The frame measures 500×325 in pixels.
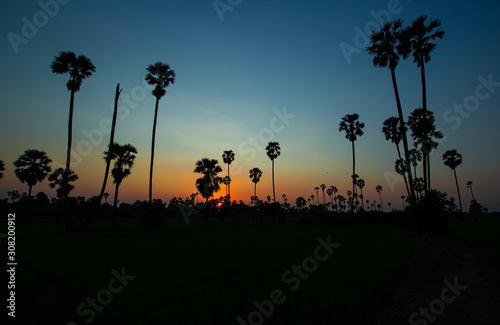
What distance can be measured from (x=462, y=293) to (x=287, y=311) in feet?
18.1

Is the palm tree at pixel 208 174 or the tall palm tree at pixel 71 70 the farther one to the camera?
the palm tree at pixel 208 174

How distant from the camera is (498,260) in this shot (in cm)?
1191

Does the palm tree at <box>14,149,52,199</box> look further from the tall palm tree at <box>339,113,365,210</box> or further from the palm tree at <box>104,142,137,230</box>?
the tall palm tree at <box>339,113,365,210</box>

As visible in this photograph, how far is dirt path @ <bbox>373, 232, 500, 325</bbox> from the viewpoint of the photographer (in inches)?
237

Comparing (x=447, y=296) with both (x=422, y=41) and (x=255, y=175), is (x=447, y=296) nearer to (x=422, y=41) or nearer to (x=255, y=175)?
(x=422, y=41)

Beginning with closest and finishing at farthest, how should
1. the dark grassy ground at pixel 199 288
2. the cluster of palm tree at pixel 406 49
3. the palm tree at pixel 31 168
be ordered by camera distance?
the dark grassy ground at pixel 199 288 → the cluster of palm tree at pixel 406 49 → the palm tree at pixel 31 168

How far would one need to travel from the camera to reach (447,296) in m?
7.41

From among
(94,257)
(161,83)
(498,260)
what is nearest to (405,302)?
(498,260)

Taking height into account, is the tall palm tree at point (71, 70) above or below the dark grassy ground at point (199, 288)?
above

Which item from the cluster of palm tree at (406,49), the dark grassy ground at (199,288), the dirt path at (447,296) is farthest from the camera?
the cluster of palm tree at (406,49)

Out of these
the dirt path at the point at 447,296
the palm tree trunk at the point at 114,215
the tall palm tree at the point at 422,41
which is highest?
the tall palm tree at the point at 422,41

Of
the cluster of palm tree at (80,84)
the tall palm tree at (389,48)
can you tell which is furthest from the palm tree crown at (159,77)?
the tall palm tree at (389,48)

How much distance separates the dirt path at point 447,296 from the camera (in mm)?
6019

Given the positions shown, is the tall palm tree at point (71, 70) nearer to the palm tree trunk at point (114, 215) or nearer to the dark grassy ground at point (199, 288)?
the palm tree trunk at point (114, 215)
